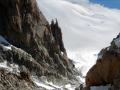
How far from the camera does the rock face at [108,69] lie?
3494 cm

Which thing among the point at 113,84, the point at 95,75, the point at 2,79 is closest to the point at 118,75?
the point at 113,84

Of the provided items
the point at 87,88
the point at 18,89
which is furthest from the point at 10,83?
the point at 87,88

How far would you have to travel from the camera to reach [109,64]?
3572cm

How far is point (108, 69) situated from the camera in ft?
118

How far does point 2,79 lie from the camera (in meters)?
190

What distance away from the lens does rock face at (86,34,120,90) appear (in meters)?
34.9

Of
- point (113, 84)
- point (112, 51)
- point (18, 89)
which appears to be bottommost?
point (113, 84)

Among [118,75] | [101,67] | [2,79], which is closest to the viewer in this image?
[118,75]

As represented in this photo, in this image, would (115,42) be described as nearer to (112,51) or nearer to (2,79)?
(112,51)

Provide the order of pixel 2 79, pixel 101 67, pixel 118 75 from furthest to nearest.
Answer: pixel 2 79 → pixel 101 67 → pixel 118 75

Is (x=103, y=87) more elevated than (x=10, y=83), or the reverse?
(x=10, y=83)

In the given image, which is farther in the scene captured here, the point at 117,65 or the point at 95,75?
the point at 95,75

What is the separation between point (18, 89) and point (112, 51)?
158 metres

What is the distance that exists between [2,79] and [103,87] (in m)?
157
